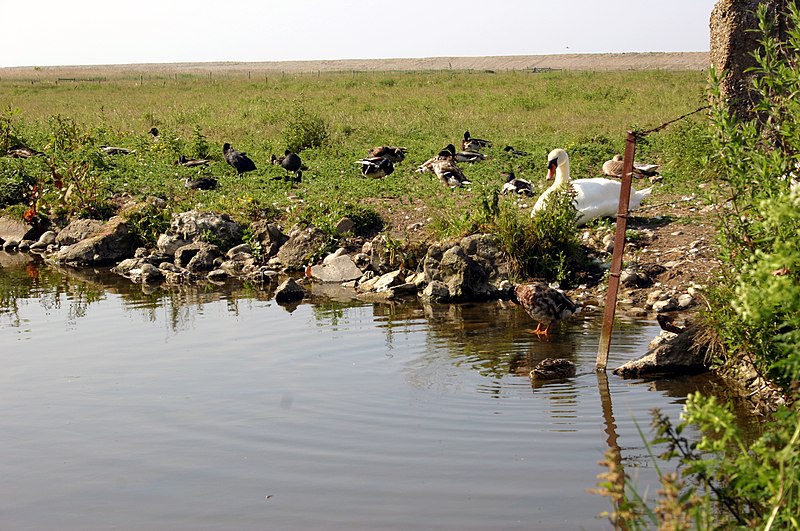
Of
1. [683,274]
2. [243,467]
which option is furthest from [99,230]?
[243,467]

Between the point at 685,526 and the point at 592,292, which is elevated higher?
the point at 685,526

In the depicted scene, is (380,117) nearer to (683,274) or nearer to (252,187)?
(252,187)

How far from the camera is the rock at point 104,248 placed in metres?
15.4

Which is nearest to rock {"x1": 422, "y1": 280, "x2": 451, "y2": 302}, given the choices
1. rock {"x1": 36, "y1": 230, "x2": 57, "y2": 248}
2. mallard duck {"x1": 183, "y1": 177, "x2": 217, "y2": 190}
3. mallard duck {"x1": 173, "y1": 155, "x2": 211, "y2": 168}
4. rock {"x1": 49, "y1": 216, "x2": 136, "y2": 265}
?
rock {"x1": 49, "y1": 216, "x2": 136, "y2": 265}

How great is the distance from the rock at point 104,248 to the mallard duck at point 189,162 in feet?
11.2

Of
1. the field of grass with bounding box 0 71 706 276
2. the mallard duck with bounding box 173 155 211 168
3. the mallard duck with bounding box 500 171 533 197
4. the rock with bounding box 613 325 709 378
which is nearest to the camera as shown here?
the rock with bounding box 613 325 709 378

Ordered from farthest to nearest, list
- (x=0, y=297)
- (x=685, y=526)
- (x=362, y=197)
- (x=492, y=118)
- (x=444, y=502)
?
(x=492, y=118) → (x=362, y=197) → (x=0, y=297) → (x=444, y=502) → (x=685, y=526)

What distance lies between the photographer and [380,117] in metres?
26.5

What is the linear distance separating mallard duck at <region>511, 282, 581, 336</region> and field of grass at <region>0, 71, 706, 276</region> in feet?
8.02

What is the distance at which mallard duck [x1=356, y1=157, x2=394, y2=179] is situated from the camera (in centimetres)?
1697

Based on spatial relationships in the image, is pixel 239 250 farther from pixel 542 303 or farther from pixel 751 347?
pixel 751 347

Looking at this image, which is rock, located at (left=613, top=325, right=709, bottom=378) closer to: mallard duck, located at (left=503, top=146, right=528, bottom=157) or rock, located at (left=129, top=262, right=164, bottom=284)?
rock, located at (left=129, top=262, right=164, bottom=284)

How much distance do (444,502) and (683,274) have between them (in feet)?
20.5

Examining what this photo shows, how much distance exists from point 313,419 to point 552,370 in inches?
81.3
